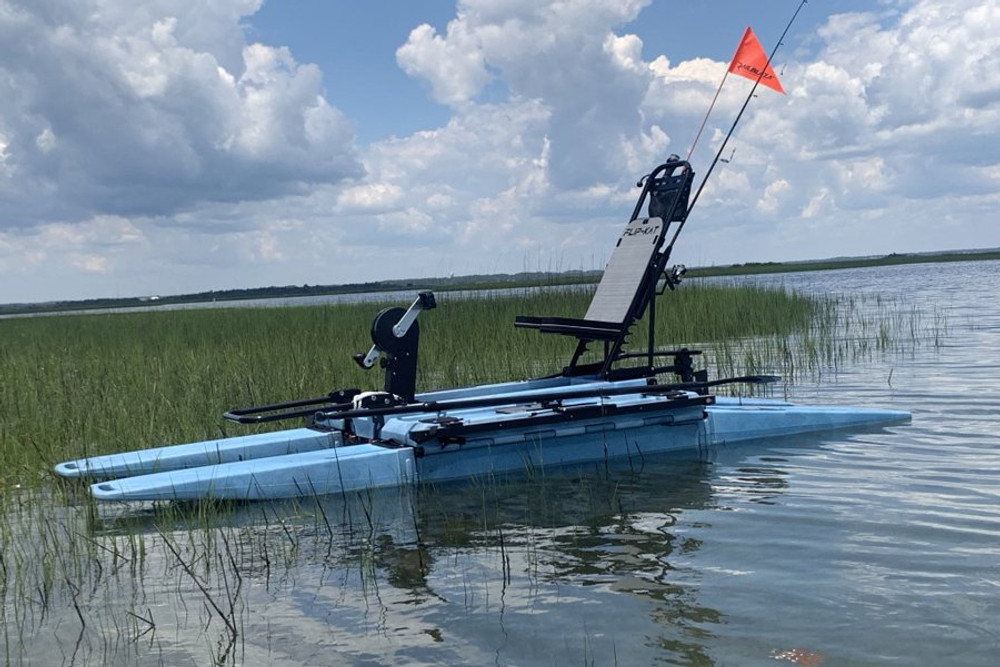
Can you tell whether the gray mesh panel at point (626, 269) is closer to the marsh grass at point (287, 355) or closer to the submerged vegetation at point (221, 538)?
the submerged vegetation at point (221, 538)

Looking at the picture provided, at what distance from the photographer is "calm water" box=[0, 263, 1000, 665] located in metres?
A: 4.20

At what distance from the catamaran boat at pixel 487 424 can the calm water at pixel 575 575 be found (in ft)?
0.84

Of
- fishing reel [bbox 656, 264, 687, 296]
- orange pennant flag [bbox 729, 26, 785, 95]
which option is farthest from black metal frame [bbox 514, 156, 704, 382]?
orange pennant flag [bbox 729, 26, 785, 95]

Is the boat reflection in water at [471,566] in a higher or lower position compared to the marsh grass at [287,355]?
lower

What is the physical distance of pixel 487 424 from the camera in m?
7.16

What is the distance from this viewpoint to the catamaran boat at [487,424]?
6766mm

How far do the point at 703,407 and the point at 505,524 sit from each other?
265cm

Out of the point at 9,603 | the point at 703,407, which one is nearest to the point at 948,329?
the point at 703,407

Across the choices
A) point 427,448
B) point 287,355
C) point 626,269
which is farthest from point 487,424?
point 287,355

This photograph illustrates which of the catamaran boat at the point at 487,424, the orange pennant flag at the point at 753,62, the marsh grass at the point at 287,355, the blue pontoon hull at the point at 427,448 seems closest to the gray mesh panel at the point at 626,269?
the catamaran boat at the point at 487,424

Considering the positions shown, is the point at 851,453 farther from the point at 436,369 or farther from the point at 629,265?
the point at 436,369

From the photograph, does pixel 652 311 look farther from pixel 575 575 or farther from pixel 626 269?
pixel 575 575

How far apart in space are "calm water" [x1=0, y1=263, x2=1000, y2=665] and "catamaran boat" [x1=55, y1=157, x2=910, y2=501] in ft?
0.84

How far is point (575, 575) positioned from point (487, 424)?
2.18 metres
